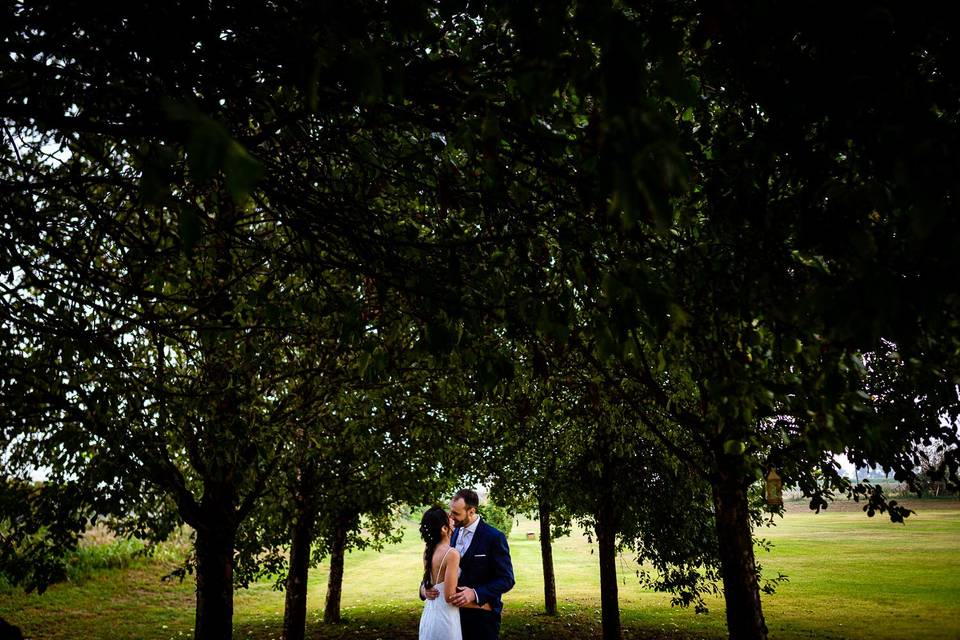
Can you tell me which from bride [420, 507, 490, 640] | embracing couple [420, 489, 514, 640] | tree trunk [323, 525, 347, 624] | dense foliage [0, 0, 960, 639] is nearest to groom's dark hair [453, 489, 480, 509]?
embracing couple [420, 489, 514, 640]

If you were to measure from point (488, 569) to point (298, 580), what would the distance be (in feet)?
27.7

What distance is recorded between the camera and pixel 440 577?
6816 mm

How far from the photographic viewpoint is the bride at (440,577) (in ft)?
21.3

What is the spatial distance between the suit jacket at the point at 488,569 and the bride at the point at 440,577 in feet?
0.52

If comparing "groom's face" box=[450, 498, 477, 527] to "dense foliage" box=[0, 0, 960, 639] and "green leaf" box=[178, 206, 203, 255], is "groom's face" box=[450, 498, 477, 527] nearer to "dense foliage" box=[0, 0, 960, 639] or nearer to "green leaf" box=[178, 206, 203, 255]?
"dense foliage" box=[0, 0, 960, 639]

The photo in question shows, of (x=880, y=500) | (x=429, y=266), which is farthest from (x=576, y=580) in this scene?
(x=429, y=266)

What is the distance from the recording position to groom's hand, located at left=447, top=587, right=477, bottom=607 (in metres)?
6.43

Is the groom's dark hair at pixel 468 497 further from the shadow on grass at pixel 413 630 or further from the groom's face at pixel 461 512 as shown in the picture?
the shadow on grass at pixel 413 630

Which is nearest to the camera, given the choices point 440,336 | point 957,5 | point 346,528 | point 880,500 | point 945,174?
point 945,174

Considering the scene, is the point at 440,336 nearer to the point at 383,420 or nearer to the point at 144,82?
the point at 144,82

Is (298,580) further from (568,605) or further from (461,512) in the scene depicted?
(568,605)

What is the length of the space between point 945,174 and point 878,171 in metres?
0.43

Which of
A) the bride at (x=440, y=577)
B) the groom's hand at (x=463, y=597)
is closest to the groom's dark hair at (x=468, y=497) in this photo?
the bride at (x=440, y=577)

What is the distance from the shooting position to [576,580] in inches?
1403
